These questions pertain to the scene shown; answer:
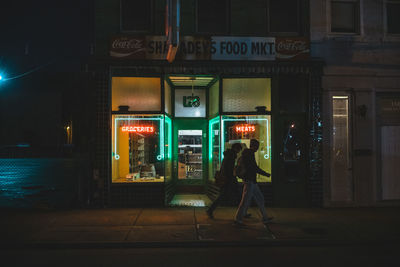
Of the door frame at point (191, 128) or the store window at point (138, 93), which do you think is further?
the door frame at point (191, 128)

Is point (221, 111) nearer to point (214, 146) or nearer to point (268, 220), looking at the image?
point (214, 146)

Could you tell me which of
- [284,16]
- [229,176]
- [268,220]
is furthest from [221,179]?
[284,16]

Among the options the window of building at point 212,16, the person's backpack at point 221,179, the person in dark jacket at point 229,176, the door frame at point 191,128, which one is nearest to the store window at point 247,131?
the door frame at point 191,128

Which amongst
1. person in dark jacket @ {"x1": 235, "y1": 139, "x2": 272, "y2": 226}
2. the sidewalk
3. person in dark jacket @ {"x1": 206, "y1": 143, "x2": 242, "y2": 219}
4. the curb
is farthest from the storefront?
the curb

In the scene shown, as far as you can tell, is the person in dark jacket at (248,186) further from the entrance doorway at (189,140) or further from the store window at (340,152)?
the entrance doorway at (189,140)

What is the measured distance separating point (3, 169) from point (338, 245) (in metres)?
9.86

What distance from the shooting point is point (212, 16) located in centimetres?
1106

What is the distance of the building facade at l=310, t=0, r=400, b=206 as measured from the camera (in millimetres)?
10844

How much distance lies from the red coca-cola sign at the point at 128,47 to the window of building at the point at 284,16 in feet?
13.7

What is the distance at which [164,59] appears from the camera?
10.5 m

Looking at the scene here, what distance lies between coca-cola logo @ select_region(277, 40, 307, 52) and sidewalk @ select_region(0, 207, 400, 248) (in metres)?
4.99

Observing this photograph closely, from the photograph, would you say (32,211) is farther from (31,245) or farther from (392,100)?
(392,100)

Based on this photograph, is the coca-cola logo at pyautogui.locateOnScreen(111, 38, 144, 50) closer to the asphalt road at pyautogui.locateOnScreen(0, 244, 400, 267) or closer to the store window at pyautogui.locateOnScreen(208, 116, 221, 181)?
the store window at pyautogui.locateOnScreen(208, 116, 221, 181)

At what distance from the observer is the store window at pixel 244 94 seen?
1111 centimetres
